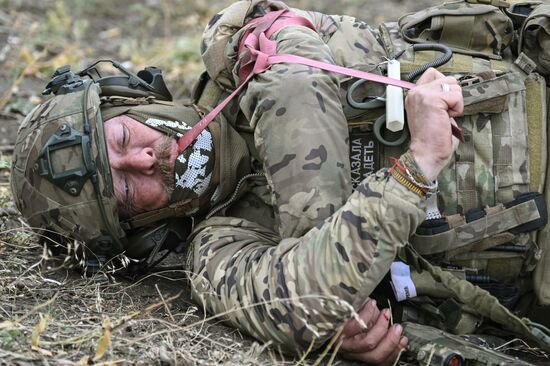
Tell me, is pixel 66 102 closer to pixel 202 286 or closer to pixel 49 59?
pixel 202 286

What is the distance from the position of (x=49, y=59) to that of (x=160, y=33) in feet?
4.79

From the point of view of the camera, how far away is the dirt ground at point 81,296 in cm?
295

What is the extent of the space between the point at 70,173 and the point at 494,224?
5.84 ft

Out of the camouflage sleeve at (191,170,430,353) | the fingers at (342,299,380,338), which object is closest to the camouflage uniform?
the camouflage sleeve at (191,170,430,353)

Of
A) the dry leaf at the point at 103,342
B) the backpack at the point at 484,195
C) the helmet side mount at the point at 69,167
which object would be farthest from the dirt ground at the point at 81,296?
the backpack at the point at 484,195

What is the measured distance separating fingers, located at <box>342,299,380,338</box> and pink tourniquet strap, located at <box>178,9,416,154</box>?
891 millimetres

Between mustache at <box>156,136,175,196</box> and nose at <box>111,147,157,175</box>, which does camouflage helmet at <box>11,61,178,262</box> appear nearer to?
nose at <box>111,147,157,175</box>

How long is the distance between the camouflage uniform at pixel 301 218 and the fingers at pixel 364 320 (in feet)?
0.35

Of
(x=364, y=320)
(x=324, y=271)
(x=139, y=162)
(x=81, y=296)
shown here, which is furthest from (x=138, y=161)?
(x=364, y=320)

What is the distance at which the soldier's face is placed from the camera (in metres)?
3.74

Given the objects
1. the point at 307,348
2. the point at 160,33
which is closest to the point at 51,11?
the point at 160,33

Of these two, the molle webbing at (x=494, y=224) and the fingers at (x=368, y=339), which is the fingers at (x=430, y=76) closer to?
the molle webbing at (x=494, y=224)

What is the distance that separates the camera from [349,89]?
3543mm

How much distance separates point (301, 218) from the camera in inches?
130
